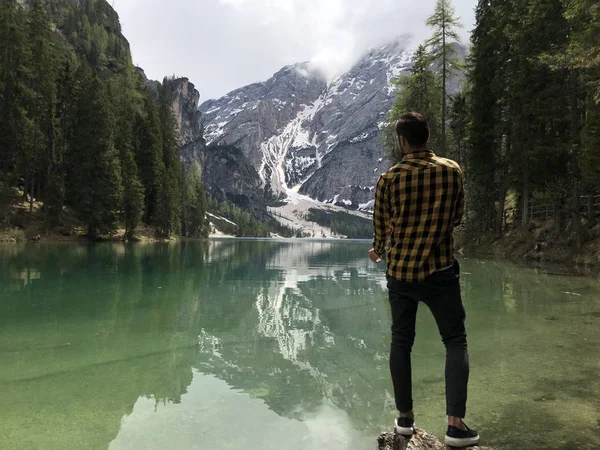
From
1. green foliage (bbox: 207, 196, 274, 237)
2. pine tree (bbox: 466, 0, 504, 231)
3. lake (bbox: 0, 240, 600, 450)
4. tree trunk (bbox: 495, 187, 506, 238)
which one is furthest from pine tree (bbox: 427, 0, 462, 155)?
green foliage (bbox: 207, 196, 274, 237)

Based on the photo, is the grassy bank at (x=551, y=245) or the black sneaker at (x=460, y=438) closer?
the black sneaker at (x=460, y=438)

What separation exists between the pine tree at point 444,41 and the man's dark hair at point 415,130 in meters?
24.9

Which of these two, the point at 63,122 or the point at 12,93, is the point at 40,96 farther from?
the point at 63,122

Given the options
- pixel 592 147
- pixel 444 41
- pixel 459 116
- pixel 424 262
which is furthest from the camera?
pixel 459 116

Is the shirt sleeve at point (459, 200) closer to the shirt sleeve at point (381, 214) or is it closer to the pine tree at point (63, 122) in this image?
the shirt sleeve at point (381, 214)

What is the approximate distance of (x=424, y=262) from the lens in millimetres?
2818

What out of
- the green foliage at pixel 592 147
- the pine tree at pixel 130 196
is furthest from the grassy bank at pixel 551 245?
the pine tree at pixel 130 196

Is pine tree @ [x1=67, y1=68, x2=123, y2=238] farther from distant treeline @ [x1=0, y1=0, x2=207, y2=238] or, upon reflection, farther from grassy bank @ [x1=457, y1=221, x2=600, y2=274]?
grassy bank @ [x1=457, y1=221, x2=600, y2=274]

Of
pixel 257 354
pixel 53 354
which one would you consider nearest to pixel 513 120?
pixel 257 354

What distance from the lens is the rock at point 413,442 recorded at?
2602 mm

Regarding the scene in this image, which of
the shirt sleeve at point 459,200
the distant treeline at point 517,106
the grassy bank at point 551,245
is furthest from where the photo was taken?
the distant treeline at point 517,106

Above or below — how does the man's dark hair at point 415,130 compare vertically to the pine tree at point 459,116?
below

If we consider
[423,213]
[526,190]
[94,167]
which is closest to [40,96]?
[94,167]

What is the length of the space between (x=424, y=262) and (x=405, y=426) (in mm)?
1118
